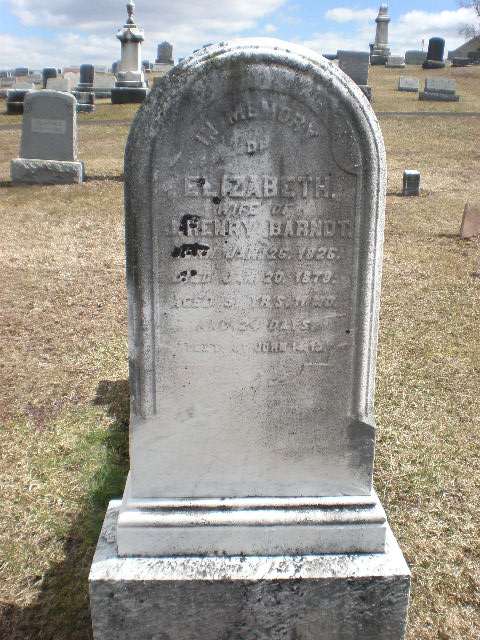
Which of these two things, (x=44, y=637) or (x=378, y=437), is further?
(x=378, y=437)

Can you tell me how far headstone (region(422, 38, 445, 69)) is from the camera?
31984mm

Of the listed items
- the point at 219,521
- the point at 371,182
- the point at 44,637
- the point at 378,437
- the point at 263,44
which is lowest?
the point at 44,637

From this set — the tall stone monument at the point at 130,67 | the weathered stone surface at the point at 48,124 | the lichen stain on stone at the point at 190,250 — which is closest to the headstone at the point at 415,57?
the tall stone monument at the point at 130,67

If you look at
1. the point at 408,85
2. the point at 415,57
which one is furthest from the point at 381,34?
the point at 408,85

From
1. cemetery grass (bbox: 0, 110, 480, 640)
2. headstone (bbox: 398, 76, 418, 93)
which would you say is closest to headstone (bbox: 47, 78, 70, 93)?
cemetery grass (bbox: 0, 110, 480, 640)

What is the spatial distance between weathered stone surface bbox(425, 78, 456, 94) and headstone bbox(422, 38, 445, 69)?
11.6 meters

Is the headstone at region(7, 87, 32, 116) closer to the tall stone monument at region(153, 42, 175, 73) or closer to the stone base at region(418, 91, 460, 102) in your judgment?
the stone base at region(418, 91, 460, 102)

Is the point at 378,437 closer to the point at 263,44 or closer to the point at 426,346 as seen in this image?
the point at 426,346

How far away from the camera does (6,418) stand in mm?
4441

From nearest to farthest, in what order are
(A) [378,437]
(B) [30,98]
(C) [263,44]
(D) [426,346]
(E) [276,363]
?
(C) [263,44] < (E) [276,363] < (A) [378,437] < (D) [426,346] < (B) [30,98]

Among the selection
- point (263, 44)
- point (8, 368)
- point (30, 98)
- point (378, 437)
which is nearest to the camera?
point (263, 44)

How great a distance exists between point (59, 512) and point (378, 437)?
6.90ft

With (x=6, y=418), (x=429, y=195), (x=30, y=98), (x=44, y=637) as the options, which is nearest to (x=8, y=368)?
(x=6, y=418)

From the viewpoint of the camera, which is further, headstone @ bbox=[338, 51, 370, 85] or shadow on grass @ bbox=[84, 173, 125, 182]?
headstone @ bbox=[338, 51, 370, 85]
